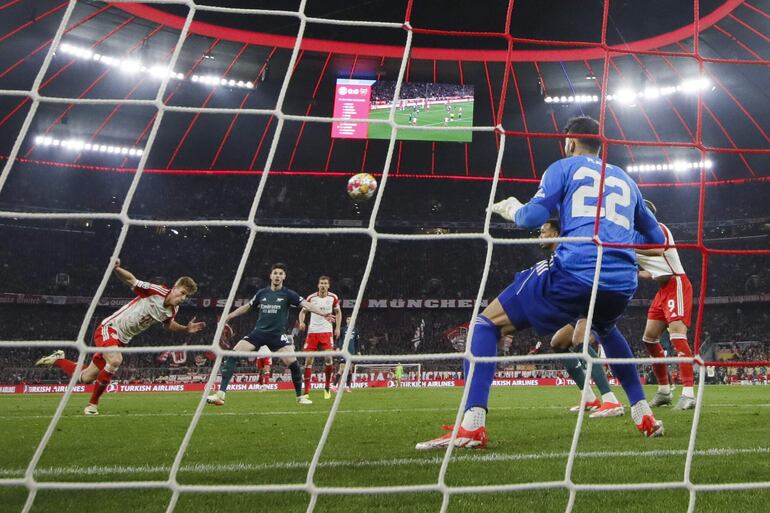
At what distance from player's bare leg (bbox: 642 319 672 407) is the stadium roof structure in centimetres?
527

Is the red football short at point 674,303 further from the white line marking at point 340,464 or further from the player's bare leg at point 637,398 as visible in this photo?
the white line marking at point 340,464

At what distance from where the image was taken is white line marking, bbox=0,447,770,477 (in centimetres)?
257

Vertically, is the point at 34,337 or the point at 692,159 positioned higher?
the point at 692,159

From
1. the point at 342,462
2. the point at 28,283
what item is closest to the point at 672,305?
the point at 342,462

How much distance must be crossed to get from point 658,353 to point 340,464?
3506mm

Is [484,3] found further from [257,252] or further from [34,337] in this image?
[34,337]

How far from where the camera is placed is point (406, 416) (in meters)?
5.34

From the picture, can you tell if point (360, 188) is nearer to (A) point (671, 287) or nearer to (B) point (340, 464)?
(A) point (671, 287)

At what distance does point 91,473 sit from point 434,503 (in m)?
1.49

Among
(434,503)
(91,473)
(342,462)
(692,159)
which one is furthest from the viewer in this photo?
(692,159)

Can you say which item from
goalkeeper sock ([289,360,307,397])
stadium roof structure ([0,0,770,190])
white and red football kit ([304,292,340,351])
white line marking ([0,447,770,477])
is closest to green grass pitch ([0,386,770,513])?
white line marking ([0,447,770,477])

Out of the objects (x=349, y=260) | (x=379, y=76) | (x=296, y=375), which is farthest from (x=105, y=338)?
(x=349, y=260)

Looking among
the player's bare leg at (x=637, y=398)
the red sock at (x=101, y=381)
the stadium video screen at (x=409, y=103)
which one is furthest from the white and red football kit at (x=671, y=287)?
the stadium video screen at (x=409, y=103)

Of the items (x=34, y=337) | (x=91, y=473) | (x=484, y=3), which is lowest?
(x=34, y=337)
